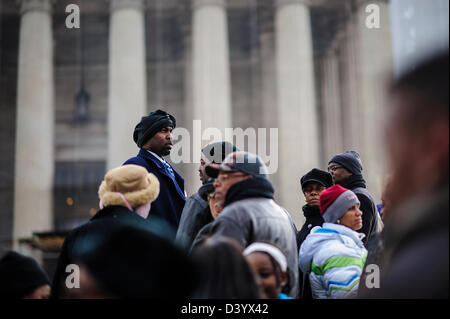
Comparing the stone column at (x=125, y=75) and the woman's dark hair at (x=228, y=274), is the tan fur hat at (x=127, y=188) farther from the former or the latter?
the stone column at (x=125, y=75)

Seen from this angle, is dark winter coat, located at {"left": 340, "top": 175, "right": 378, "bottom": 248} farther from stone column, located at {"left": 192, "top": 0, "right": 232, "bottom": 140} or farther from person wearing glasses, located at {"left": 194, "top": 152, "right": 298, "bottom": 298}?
stone column, located at {"left": 192, "top": 0, "right": 232, "bottom": 140}

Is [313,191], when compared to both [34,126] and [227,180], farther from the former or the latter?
[34,126]

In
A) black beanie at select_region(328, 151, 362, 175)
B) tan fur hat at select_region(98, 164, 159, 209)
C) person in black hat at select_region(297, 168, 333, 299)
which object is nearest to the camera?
tan fur hat at select_region(98, 164, 159, 209)

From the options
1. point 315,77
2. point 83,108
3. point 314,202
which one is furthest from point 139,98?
point 314,202

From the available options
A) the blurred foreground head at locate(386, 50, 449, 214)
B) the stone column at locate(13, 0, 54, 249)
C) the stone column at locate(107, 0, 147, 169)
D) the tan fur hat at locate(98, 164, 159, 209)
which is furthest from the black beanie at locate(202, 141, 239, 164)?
the stone column at locate(13, 0, 54, 249)

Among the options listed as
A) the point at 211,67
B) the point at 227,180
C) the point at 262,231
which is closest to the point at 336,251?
the point at 262,231

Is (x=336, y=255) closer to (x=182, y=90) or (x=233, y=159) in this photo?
(x=233, y=159)

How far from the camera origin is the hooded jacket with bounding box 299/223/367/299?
5.67 m

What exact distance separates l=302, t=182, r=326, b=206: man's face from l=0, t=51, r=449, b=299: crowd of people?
17mm

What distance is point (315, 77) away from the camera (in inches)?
1513

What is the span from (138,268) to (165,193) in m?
5.08

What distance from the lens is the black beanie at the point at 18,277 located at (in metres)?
5.21

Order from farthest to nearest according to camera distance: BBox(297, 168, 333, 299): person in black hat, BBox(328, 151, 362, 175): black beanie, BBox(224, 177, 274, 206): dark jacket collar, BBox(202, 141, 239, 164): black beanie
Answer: BBox(328, 151, 362, 175): black beanie
BBox(297, 168, 333, 299): person in black hat
BBox(202, 141, 239, 164): black beanie
BBox(224, 177, 274, 206): dark jacket collar

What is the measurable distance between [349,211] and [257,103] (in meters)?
31.3
